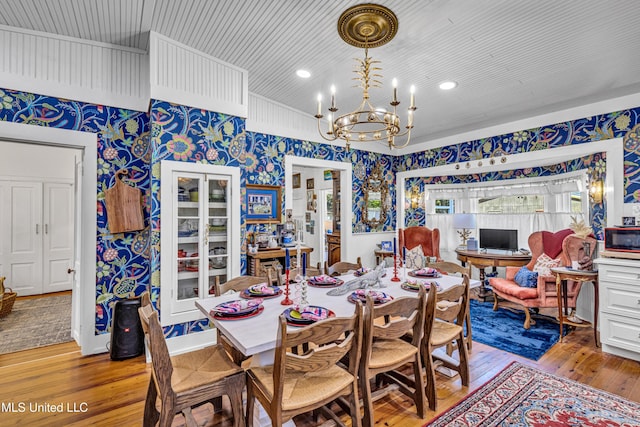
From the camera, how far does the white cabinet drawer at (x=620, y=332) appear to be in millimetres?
2832

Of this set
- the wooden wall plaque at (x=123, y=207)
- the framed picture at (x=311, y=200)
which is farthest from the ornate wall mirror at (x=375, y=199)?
the wooden wall plaque at (x=123, y=207)

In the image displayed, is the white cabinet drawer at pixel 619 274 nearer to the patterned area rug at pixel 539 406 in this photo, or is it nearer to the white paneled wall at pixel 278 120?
the patterned area rug at pixel 539 406

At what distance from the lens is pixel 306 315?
1831 millimetres

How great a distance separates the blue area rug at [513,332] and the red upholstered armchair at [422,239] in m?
1.20

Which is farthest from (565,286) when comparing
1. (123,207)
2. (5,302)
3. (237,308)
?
(5,302)

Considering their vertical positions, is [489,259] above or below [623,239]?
below

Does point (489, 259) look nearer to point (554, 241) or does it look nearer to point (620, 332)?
point (554, 241)

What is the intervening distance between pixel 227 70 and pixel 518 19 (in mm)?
2830

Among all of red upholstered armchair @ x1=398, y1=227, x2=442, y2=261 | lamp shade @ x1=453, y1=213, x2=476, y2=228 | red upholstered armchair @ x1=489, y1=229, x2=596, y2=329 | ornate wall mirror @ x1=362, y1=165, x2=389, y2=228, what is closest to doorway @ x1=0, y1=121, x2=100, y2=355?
ornate wall mirror @ x1=362, y1=165, x2=389, y2=228

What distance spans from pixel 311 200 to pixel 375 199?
248cm

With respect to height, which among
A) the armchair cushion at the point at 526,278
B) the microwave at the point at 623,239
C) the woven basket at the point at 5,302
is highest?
the microwave at the point at 623,239

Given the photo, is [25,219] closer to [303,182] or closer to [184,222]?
[184,222]

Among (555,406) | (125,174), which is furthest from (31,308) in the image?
(555,406)

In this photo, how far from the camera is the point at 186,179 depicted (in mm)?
3264
